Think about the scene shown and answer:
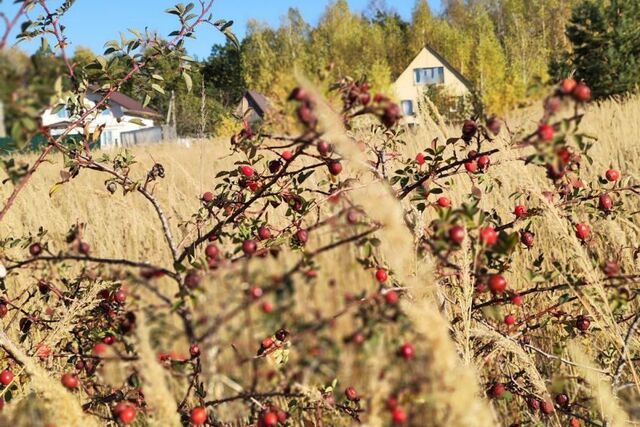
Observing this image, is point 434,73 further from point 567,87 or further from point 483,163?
point 567,87

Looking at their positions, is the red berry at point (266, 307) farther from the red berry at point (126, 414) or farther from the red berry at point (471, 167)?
the red berry at point (471, 167)

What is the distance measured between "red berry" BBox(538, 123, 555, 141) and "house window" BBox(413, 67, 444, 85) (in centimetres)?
3611

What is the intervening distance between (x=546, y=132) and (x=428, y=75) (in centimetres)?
3756

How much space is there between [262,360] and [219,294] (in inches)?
30.0

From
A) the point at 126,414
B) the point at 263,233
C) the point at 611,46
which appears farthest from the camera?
the point at 611,46

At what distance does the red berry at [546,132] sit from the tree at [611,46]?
59.7 ft

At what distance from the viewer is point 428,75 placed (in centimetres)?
3669

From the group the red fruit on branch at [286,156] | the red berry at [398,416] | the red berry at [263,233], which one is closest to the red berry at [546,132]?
the red berry at [398,416]

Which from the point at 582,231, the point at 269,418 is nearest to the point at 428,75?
the point at 582,231

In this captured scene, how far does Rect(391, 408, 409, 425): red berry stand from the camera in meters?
0.80

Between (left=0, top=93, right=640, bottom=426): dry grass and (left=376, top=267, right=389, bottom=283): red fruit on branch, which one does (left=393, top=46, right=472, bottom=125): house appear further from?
(left=376, top=267, right=389, bottom=283): red fruit on branch

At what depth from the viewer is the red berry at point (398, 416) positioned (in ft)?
2.61

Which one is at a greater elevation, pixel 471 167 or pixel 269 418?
pixel 471 167

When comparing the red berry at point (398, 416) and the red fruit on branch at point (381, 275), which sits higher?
the red fruit on branch at point (381, 275)
